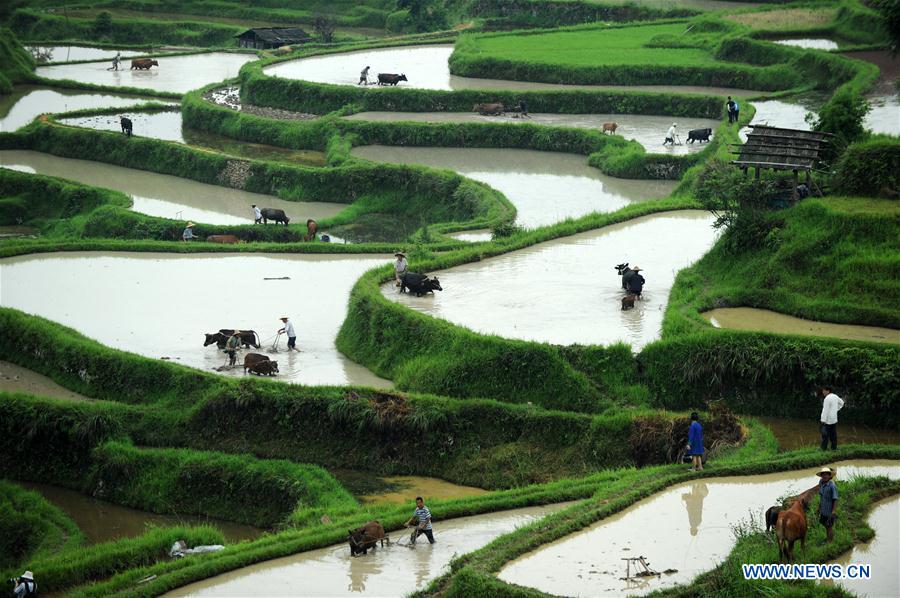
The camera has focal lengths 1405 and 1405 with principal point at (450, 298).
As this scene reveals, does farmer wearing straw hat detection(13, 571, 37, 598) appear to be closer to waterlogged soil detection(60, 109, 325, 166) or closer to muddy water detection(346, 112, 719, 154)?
muddy water detection(346, 112, 719, 154)

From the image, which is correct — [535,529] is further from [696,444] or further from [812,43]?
[812,43]

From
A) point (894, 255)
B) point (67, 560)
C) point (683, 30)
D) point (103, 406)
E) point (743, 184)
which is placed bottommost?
point (67, 560)

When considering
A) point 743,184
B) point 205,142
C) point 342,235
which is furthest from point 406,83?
point 743,184

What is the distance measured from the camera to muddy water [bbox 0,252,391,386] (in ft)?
75.2

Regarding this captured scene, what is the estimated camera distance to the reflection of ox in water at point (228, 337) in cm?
2277

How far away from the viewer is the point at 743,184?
23000 millimetres

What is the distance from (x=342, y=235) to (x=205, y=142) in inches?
438

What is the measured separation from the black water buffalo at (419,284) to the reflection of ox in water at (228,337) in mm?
2693

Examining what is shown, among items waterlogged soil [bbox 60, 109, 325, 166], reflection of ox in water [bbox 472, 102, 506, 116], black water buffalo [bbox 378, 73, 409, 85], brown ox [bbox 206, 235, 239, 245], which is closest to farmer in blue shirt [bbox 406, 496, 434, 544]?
brown ox [bbox 206, 235, 239, 245]

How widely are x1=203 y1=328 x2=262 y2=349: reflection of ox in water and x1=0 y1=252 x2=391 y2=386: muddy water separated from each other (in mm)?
196

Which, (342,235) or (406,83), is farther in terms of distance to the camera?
(406,83)

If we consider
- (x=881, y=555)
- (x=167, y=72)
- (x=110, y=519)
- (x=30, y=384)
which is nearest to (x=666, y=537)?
(x=881, y=555)

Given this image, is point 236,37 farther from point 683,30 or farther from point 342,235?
point 342,235

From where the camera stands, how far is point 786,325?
67.8ft
